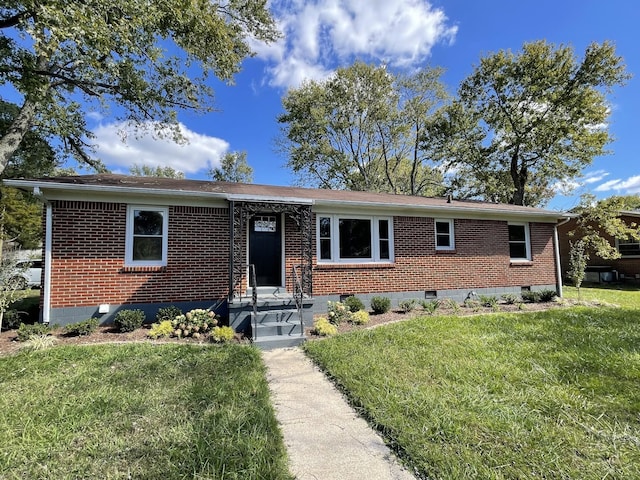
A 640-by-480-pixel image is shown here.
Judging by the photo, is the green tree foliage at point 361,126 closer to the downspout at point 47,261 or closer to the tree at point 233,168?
the tree at point 233,168

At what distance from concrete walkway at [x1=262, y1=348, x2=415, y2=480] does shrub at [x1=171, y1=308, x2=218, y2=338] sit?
273 centimetres

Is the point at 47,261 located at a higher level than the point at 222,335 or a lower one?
higher

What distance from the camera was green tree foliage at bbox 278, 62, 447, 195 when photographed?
23281 millimetres

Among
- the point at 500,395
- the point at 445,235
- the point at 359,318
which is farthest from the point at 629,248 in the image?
the point at 500,395

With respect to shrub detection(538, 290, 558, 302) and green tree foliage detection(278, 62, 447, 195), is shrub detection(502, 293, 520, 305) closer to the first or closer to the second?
shrub detection(538, 290, 558, 302)

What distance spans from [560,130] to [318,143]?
16.1 meters

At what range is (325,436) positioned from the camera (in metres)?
3.04

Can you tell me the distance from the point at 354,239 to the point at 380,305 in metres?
2.07

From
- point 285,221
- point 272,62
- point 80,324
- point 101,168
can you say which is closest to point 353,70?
point 272,62

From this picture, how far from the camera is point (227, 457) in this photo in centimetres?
261

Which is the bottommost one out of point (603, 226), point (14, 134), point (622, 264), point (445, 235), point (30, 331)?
point (30, 331)

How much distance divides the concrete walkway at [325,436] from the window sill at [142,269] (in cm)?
432

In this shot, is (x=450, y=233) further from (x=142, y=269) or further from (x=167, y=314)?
(x=142, y=269)

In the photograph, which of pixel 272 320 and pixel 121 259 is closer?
pixel 272 320
